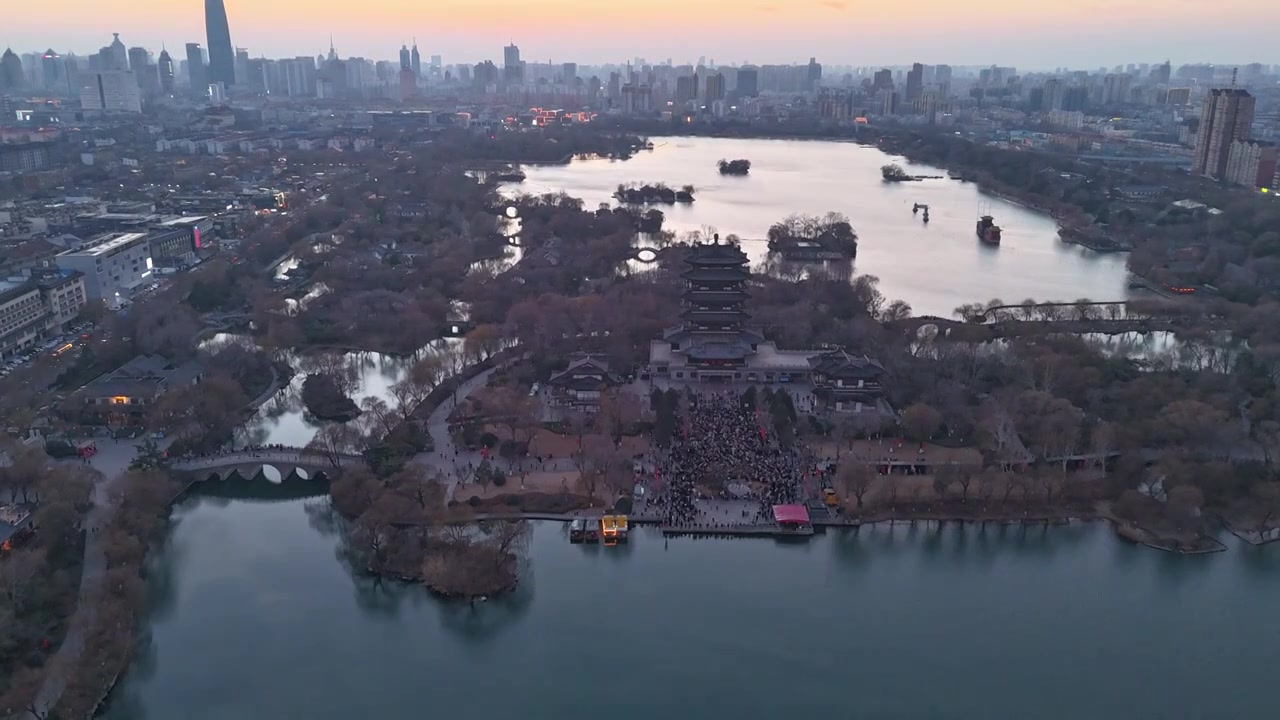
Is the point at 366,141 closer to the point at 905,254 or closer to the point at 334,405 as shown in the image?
the point at 905,254

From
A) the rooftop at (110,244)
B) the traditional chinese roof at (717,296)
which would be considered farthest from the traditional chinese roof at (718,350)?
the rooftop at (110,244)

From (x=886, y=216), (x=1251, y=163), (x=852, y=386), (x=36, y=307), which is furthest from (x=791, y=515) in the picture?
(x=1251, y=163)

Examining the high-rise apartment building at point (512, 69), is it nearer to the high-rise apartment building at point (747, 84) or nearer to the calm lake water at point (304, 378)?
the high-rise apartment building at point (747, 84)

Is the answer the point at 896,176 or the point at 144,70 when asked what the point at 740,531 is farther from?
the point at 144,70

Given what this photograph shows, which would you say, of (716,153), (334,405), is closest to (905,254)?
(334,405)

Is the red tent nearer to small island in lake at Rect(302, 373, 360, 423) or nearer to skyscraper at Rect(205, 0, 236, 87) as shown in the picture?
small island in lake at Rect(302, 373, 360, 423)

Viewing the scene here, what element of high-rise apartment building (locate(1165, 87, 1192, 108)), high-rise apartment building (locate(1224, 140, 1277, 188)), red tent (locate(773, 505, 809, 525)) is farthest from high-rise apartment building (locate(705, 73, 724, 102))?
red tent (locate(773, 505, 809, 525))
